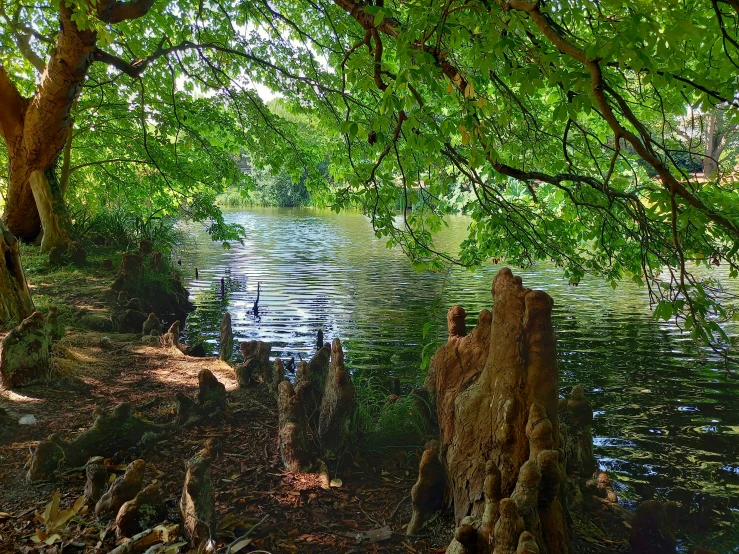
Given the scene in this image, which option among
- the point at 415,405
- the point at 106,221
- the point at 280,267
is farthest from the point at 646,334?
the point at 106,221

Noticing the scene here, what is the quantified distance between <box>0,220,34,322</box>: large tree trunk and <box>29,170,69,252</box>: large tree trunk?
17.7 ft

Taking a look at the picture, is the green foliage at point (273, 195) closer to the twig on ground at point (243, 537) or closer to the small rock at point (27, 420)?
the small rock at point (27, 420)

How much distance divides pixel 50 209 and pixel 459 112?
10.8 metres

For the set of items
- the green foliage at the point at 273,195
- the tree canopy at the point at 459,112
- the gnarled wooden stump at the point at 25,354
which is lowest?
the gnarled wooden stump at the point at 25,354

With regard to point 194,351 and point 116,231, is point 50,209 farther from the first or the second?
point 194,351

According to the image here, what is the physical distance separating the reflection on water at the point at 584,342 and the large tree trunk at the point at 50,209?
3.72m

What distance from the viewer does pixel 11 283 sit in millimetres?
6715

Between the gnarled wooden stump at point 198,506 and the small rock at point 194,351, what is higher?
the gnarled wooden stump at point 198,506

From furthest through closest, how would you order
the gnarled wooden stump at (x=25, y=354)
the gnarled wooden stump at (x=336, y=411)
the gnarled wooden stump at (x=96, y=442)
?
the gnarled wooden stump at (x=25, y=354), the gnarled wooden stump at (x=336, y=411), the gnarled wooden stump at (x=96, y=442)

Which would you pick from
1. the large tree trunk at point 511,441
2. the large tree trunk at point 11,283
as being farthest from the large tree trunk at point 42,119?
the large tree trunk at point 511,441

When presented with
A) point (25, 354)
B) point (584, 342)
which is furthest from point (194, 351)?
point (584, 342)

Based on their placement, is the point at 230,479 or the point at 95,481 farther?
the point at 230,479

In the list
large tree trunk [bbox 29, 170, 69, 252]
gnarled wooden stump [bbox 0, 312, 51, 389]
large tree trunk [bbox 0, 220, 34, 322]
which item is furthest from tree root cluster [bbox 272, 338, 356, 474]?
large tree trunk [bbox 29, 170, 69, 252]

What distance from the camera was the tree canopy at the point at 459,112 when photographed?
8.96ft
